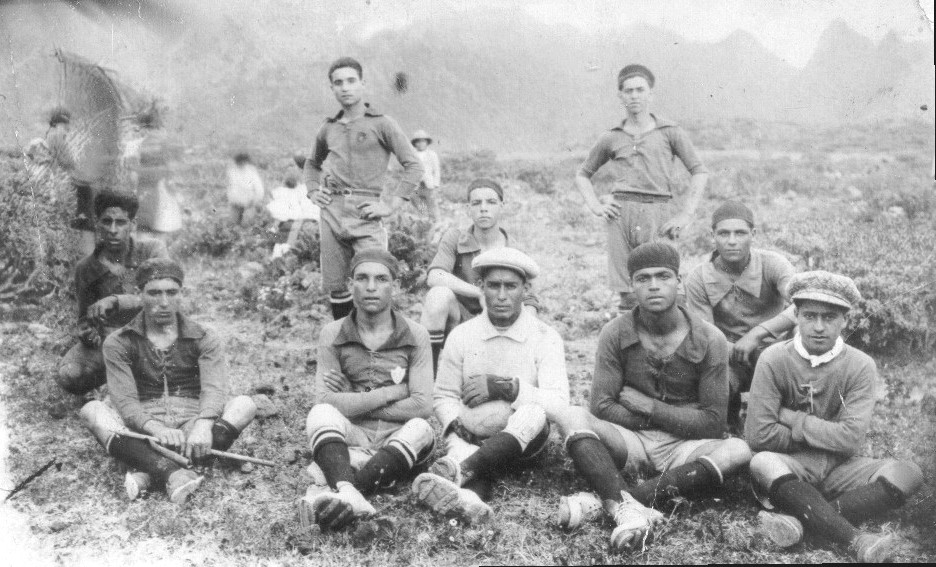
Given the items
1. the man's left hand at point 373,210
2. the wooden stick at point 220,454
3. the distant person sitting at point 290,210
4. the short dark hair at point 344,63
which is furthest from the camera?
the distant person sitting at point 290,210

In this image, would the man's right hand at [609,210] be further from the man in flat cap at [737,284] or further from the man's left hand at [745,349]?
the man's left hand at [745,349]

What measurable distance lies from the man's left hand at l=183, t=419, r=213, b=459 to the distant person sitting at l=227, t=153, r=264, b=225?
6493mm

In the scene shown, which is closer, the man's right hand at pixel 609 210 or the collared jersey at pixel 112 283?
the collared jersey at pixel 112 283

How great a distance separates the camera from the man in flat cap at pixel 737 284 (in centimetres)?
441

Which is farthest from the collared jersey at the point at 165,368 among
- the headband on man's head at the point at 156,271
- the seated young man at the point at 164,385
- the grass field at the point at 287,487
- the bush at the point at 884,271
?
the bush at the point at 884,271

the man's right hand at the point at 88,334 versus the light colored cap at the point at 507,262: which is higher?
the light colored cap at the point at 507,262

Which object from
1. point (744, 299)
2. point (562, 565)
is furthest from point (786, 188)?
point (562, 565)

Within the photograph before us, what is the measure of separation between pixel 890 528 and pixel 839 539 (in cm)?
34

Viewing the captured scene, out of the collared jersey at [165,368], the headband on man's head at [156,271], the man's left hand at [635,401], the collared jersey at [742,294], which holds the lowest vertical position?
the man's left hand at [635,401]

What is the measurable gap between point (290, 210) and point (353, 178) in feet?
14.1

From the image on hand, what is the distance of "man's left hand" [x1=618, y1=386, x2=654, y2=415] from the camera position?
3.74 meters

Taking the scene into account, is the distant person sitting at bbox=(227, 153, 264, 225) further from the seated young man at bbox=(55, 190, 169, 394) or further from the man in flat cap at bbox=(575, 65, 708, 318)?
the man in flat cap at bbox=(575, 65, 708, 318)

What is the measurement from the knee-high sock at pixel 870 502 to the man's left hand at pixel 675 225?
7.22 ft

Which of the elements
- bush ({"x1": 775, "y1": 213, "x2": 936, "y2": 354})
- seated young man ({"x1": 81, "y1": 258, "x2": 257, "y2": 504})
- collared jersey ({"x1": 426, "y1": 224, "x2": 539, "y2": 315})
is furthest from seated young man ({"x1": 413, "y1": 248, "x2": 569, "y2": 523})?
bush ({"x1": 775, "y1": 213, "x2": 936, "y2": 354})
